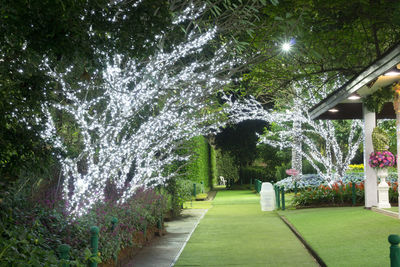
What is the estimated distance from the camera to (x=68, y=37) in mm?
4371

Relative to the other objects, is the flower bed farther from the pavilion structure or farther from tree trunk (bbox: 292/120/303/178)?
tree trunk (bbox: 292/120/303/178)

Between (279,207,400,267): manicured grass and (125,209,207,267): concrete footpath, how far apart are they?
2756 millimetres

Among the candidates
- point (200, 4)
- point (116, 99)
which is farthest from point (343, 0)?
point (116, 99)

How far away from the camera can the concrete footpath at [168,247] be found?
8.61 meters

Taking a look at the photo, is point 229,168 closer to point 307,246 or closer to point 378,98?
point 378,98

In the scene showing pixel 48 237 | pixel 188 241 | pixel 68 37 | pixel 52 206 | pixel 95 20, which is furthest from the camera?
pixel 188 241

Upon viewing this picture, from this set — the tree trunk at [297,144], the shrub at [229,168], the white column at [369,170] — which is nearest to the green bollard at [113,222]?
the white column at [369,170]

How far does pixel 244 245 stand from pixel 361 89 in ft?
18.4

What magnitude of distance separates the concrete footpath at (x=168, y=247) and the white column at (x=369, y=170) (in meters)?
5.37

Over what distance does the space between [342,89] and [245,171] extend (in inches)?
1122

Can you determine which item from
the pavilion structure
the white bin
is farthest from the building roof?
the white bin

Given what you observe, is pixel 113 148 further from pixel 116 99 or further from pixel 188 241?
pixel 188 241

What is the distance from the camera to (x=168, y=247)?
33.9 feet

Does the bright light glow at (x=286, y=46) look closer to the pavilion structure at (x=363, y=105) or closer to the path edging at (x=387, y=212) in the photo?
the pavilion structure at (x=363, y=105)
